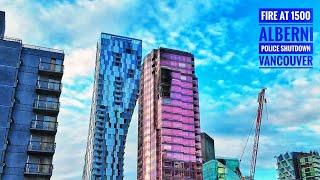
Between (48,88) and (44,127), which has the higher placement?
(48,88)

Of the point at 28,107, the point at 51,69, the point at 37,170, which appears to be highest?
the point at 51,69

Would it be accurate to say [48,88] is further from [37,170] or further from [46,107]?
[37,170]

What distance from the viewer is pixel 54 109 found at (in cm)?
8931

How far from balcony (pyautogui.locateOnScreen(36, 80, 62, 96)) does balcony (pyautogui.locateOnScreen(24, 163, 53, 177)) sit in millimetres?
15279

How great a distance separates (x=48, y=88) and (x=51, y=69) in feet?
14.3

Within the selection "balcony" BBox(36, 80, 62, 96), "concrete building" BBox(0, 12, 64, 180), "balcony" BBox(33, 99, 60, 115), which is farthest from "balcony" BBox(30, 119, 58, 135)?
"balcony" BBox(36, 80, 62, 96)

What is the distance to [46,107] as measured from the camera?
9006 cm

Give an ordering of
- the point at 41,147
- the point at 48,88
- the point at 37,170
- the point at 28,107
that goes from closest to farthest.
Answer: the point at 37,170 < the point at 41,147 < the point at 28,107 < the point at 48,88

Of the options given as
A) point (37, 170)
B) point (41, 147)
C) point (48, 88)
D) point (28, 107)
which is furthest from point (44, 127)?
point (37, 170)

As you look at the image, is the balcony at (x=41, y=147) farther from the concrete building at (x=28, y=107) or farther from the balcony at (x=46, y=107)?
the balcony at (x=46, y=107)

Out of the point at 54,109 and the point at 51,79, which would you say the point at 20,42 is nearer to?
the point at 51,79

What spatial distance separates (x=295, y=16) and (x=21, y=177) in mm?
54547

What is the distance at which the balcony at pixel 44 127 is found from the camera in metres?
87.2

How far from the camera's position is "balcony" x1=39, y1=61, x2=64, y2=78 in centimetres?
9344
